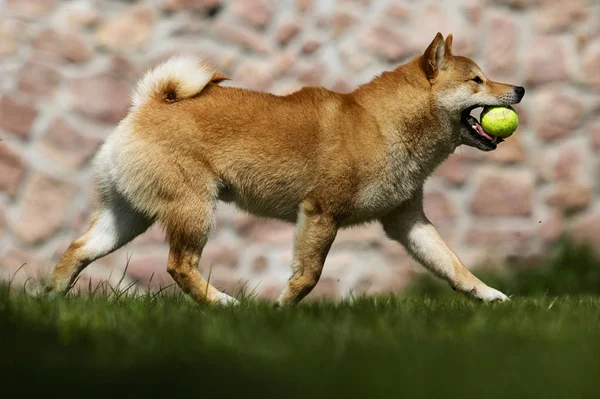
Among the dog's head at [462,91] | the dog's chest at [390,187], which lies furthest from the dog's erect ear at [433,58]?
the dog's chest at [390,187]

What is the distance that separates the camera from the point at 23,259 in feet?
17.6

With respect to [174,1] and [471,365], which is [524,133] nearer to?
[174,1]

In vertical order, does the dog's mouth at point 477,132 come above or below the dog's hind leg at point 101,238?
above

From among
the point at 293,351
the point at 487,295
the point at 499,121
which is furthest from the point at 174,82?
the point at 293,351

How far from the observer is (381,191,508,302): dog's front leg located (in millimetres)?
4051

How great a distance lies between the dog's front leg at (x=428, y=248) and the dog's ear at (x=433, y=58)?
1.69ft

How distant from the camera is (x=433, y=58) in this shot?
4.04m

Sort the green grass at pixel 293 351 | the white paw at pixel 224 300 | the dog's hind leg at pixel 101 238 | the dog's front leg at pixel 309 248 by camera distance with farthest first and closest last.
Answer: the dog's hind leg at pixel 101 238, the dog's front leg at pixel 309 248, the white paw at pixel 224 300, the green grass at pixel 293 351

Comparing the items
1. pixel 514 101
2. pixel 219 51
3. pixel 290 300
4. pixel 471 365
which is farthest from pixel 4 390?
pixel 219 51

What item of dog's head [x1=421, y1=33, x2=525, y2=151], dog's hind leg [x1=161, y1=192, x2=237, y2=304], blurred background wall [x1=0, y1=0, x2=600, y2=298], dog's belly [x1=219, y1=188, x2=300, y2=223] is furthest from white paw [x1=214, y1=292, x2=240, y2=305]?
blurred background wall [x1=0, y1=0, x2=600, y2=298]

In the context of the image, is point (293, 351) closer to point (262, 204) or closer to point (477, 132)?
point (262, 204)

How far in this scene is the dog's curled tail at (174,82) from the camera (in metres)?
3.88

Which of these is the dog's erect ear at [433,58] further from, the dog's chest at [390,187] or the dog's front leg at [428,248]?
the dog's front leg at [428,248]

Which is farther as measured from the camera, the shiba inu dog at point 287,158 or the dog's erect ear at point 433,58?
the dog's erect ear at point 433,58
